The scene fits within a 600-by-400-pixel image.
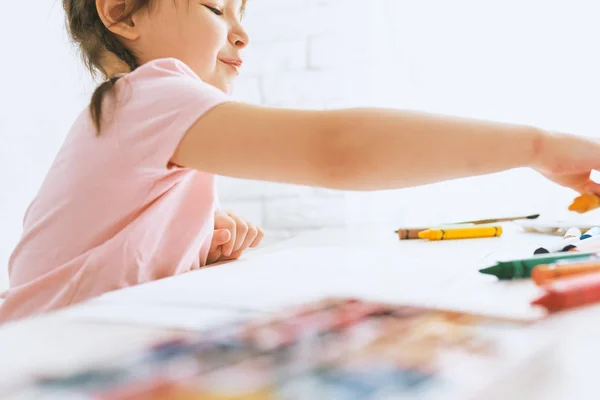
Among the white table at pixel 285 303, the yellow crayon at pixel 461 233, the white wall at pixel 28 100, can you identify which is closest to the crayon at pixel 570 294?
the white table at pixel 285 303

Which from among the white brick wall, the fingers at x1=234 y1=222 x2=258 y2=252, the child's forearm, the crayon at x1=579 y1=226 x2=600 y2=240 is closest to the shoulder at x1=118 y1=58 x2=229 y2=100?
the child's forearm

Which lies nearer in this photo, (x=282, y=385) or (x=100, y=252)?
(x=282, y=385)

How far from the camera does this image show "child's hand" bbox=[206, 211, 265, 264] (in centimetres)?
67

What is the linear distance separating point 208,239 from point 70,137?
161mm

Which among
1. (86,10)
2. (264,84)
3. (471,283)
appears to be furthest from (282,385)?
(264,84)

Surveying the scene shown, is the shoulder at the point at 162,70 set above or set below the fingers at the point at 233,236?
above

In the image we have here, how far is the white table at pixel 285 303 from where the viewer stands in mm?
248

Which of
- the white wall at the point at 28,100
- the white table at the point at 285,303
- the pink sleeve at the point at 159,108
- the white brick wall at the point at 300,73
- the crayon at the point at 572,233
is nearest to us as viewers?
the white table at the point at 285,303

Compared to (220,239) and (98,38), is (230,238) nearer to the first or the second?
(220,239)

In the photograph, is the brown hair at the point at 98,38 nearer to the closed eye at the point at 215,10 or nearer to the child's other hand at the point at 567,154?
the closed eye at the point at 215,10

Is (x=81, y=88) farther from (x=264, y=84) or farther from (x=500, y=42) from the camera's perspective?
(x=500, y=42)

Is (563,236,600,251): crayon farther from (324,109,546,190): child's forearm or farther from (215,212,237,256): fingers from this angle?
(215,212,237,256): fingers

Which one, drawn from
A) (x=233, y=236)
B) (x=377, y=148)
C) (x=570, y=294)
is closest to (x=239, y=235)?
(x=233, y=236)

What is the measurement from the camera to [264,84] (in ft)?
4.33
